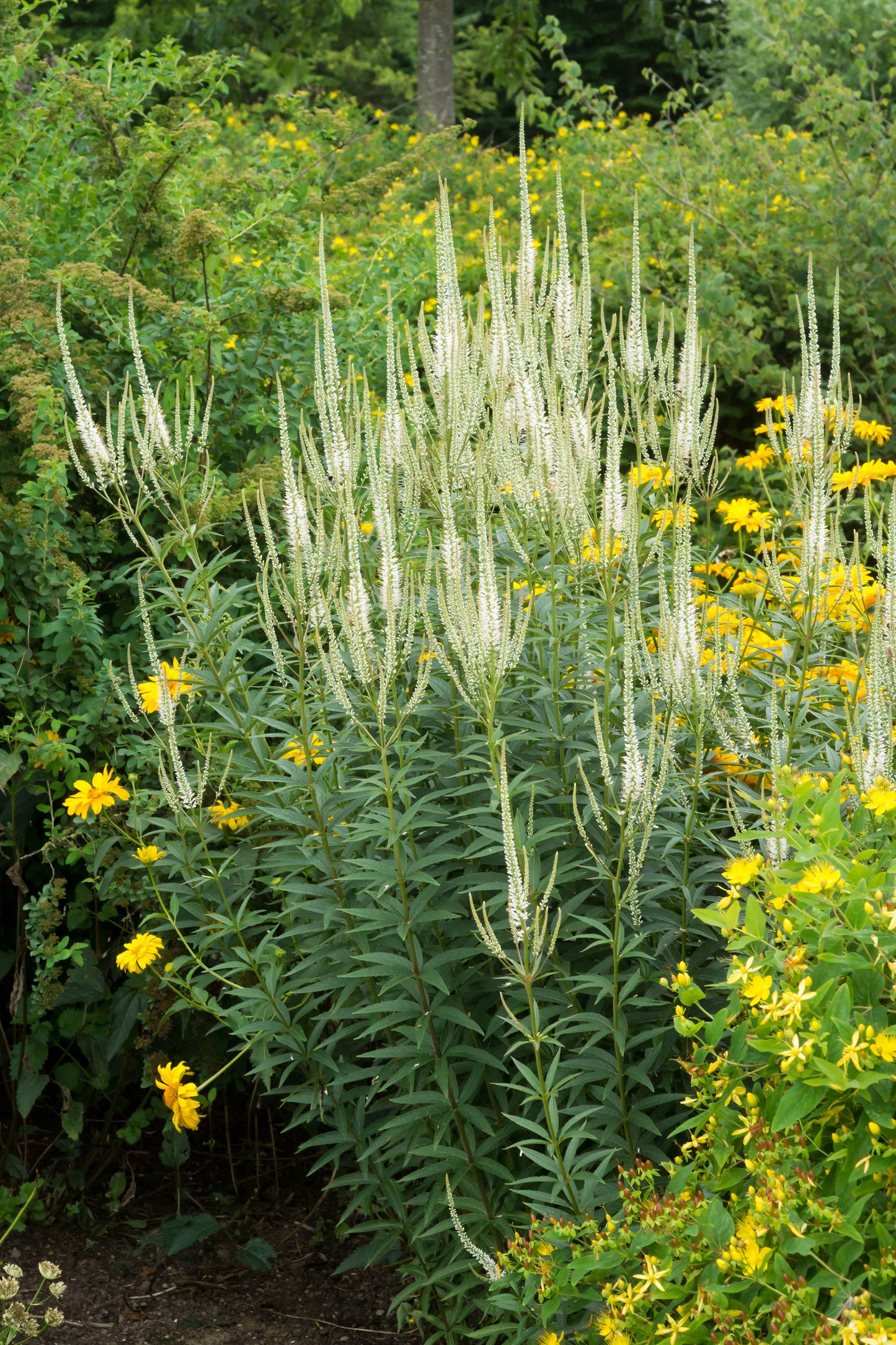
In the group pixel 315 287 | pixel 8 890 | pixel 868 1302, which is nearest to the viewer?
pixel 868 1302

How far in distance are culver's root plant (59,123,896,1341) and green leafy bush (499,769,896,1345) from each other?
0.61 feet

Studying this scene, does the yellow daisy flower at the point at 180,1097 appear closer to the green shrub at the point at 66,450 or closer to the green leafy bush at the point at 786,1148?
the green shrub at the point at 66,450

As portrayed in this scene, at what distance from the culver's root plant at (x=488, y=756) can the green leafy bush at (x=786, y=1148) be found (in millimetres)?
185

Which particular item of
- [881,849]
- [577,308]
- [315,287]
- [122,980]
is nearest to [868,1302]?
[881,849]

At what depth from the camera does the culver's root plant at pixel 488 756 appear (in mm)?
2486

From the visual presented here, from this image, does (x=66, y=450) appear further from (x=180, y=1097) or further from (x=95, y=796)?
(x=180, y=1097)

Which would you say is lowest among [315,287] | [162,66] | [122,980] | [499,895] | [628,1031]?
[122,980]

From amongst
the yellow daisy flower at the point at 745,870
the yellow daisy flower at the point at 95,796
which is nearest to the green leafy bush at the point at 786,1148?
the yellow daisy flower at the point at 745,870

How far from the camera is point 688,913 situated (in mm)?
2711

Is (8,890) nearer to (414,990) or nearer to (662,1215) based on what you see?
(414,990)

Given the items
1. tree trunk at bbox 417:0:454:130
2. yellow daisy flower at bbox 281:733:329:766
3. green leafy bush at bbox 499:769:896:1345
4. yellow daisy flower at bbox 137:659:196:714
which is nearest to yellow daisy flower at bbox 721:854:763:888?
green leafy bush at bbox 499:769:896:1345

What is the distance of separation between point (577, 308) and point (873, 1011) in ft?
6.22

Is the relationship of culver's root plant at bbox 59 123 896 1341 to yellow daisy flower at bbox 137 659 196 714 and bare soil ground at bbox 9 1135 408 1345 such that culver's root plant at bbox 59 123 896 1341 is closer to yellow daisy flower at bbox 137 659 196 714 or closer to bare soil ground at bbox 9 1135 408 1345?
yellow daisy flower at bbox 137 659 196 714

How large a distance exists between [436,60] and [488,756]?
1284 cm
